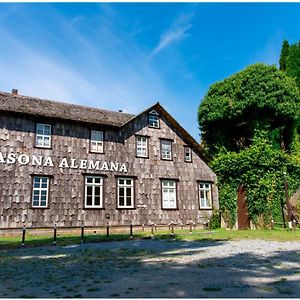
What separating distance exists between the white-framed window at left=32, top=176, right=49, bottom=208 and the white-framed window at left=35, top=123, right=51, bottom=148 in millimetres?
2093

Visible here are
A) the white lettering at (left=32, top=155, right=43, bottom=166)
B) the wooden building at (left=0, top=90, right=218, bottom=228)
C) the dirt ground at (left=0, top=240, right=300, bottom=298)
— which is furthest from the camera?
the white lettering at (left=32, top=155, right=43, bottom=166)

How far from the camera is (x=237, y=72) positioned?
2919cm

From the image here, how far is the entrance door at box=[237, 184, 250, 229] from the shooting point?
24109 millimetres

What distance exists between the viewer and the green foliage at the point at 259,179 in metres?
22.8

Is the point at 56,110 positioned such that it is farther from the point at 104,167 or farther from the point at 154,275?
the point at 154,275

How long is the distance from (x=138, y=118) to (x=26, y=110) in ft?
25.5

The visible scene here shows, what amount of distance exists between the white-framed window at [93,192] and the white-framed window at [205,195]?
7912mm

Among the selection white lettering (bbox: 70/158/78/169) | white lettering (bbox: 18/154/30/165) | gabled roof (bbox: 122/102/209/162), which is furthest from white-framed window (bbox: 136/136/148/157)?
white lettering (bbox: 18/154/30/165)

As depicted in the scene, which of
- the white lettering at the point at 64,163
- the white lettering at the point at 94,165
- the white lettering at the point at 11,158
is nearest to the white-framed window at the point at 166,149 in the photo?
the white lettering at the point at 94,165

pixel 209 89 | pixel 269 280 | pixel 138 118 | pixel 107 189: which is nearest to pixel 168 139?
pixel 138 118

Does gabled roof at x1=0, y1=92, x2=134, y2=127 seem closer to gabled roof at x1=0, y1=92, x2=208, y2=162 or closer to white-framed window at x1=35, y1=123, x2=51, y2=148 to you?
gabled roof at x1=0, y1=92, x2=208, y2=162

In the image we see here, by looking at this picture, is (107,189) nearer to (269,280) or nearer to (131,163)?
(131,163)

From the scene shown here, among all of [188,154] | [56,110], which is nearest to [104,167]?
[56,110]

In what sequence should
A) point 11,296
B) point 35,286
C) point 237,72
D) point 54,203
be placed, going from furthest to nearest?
point 237,72 < point 54,203 < point 35,286 < point 11,296
